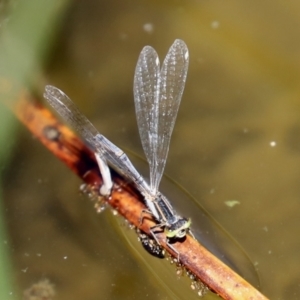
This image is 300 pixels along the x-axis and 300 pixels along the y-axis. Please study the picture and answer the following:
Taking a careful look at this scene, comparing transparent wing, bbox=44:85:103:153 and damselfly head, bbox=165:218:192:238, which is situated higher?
transparent wing, bbox=44:85:103:153

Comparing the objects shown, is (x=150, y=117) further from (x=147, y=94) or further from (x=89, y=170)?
(x=89, y=170)

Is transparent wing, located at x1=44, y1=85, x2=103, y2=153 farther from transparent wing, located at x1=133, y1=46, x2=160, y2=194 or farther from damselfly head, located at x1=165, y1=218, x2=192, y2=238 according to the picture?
damselfly head, located at x1=165, y1=218, x2=192, y2=238

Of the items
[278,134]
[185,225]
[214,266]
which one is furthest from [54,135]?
[278,134]

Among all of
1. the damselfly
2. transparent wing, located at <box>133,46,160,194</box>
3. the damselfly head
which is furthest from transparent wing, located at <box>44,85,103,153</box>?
the damselfly head

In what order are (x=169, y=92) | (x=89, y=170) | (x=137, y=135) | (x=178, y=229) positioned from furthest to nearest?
(x=137, y=135), (x=169, y=92), (x=89, y=170), (x=178, y=229)

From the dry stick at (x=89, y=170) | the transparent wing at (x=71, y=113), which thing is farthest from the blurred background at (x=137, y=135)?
the transparent wing at (x=71, y=113)

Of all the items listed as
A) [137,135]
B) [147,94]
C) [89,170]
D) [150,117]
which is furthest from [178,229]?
[137,135]

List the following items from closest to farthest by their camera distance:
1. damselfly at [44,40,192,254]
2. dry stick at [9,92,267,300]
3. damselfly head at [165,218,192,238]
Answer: dry stick at [9,92,267,300]
damselfly head at [165,218,192,238]
damselfly at [44,40,192,254]
